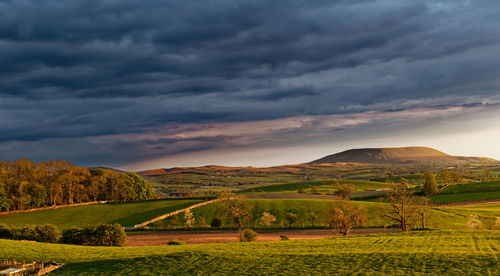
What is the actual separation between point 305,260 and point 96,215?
283 feet

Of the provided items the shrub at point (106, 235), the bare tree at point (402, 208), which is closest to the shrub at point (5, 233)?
the shrub at point (106, 235)

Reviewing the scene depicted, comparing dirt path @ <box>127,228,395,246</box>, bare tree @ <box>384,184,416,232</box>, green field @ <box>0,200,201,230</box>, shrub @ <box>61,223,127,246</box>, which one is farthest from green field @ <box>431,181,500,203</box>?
shrub @ <box>61,223,127,246</box>

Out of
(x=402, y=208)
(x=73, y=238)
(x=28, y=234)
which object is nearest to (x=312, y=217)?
(x=402, y=208)

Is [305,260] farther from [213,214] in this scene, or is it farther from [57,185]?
[57,185]

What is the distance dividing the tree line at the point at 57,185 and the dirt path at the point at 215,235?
200ft

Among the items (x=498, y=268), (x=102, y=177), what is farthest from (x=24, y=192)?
(x=498, y=268)

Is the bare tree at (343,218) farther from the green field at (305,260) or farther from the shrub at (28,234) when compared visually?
the shrub at (28,234)

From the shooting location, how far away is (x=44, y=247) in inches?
1635

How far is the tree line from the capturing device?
11012 centimetres

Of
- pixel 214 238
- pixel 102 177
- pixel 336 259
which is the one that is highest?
pixel 102 177

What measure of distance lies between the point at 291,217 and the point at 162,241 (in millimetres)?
31375

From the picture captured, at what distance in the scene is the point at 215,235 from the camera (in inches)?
2709

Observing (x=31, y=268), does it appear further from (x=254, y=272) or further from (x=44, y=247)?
(x=254, y=272)

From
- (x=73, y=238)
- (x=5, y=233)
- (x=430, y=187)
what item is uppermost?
(x=5, y=233)
